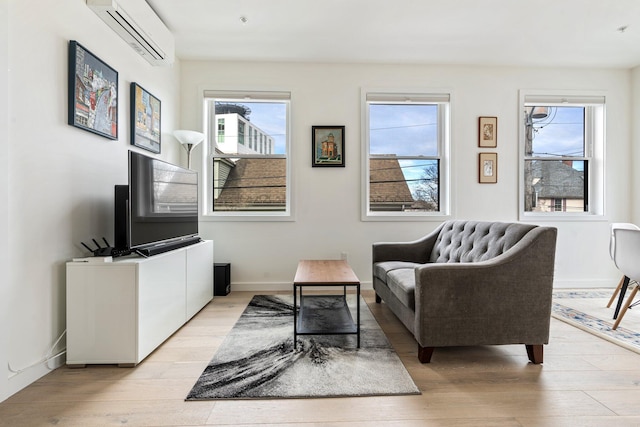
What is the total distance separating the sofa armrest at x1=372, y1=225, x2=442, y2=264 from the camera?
3.06 m

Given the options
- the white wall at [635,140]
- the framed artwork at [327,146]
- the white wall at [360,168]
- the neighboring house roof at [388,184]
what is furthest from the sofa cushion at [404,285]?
the white wall at [635,140]

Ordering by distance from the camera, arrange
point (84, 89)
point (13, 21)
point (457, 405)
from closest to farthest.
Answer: point (457, 405) → point (13, 21) → point (84, 89)

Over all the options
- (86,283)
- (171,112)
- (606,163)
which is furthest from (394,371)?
(606,163)

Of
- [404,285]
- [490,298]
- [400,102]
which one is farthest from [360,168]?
[490,298]

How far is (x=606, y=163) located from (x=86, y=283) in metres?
5.33

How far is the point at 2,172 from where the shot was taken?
1505 mm

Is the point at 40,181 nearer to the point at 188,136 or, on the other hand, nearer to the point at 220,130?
the point at 188,136

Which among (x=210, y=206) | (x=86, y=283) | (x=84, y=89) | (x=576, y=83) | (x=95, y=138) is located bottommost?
(x=86, y=283)

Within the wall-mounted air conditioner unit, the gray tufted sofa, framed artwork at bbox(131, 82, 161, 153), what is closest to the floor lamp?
framed artwork at bbox(131, 82, 161, 153)

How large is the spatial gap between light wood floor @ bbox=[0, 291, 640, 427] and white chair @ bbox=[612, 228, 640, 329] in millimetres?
630

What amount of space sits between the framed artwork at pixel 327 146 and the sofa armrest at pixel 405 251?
3.77ft

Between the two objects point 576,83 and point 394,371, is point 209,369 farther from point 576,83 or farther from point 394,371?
point 576,83

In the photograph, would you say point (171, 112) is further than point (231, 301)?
Yes

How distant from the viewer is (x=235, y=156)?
146 inches
